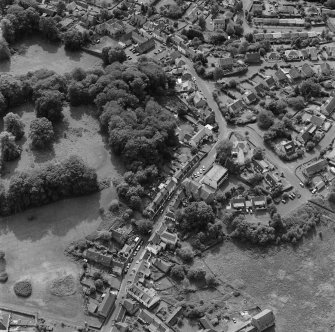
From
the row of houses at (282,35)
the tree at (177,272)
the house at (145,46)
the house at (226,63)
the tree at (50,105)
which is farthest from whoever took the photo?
the row of houses at (282,35)

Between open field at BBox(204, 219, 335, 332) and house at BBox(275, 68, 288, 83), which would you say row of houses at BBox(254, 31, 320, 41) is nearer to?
house at BBox(275, 68, 288, 83)

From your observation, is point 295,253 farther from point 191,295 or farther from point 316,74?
point 316,74

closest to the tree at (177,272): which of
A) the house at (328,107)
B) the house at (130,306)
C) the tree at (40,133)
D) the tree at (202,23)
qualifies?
the house at (130,306)

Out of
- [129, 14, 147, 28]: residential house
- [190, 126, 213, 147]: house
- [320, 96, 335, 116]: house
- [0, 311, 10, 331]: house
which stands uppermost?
[320, 96, 335, 116]: house

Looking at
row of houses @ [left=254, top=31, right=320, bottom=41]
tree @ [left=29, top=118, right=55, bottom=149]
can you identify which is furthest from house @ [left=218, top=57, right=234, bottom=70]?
tree @ [left=29, top=118, right=55, bottom=149]

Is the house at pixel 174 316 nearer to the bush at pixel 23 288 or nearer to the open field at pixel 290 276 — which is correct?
the open field at pixel 290 276

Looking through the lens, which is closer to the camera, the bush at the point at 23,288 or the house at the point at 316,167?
the bush at the point at 23,288
